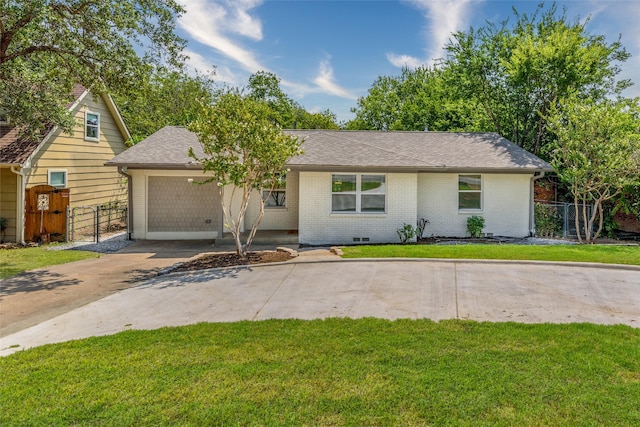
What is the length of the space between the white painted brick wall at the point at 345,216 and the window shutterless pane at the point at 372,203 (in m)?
0.22

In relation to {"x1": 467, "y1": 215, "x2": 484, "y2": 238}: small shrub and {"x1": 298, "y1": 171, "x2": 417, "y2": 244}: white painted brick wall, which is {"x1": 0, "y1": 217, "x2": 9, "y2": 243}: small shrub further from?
{"x1": 467, "y1": 215, "x2": 484, "y2": 238}: small shrub

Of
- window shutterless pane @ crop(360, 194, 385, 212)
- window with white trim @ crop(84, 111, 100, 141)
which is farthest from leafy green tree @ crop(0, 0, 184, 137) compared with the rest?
window shutterless pane @ crop(360, 194, 385, 212)

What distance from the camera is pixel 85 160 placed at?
55.7 ft

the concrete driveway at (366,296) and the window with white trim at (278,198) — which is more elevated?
the window with white trim at (278,198)

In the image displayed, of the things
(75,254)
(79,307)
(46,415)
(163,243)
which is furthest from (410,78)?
(46,415)

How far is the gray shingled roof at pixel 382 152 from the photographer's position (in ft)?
43.4

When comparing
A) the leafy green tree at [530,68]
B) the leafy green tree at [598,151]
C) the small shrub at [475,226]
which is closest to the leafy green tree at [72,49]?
the small shrub at [475,226]

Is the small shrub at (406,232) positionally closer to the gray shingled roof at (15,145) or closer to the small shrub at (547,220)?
the small shrub at (547,220)

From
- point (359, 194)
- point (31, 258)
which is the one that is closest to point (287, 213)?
point (359, 194)

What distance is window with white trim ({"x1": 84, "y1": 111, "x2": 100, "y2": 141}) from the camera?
55.6 ft

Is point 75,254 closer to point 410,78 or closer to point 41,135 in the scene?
point 41,135

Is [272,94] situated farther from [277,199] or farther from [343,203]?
[343,203]

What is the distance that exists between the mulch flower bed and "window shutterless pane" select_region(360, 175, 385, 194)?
4.11 m

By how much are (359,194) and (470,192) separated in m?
4.25
